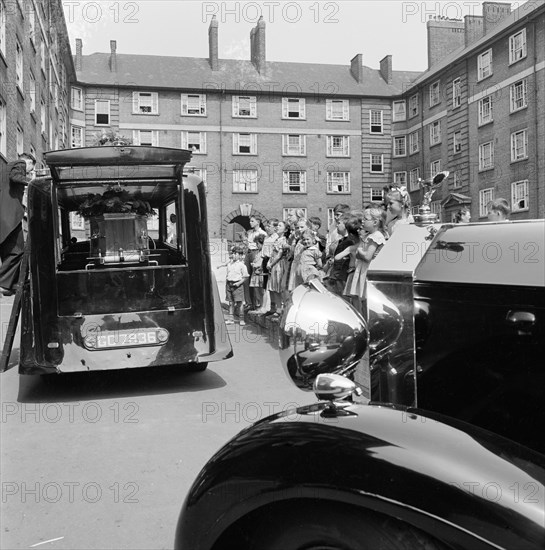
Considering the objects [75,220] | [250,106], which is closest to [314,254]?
[75,220]

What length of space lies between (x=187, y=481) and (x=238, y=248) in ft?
33.4

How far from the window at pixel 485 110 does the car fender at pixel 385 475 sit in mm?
37039

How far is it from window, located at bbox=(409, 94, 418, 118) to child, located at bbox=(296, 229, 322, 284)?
3963 centimetres

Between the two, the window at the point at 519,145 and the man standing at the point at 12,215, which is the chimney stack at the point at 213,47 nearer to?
the window at the point at 519,145

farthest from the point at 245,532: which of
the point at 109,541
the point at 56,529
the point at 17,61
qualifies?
the point at 17,61

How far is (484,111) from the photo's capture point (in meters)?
36.3

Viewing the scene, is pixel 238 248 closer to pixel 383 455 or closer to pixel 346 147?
pixel 383 455

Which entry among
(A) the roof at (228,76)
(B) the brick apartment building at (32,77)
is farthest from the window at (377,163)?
(B) the brick apartment building at (32,77)

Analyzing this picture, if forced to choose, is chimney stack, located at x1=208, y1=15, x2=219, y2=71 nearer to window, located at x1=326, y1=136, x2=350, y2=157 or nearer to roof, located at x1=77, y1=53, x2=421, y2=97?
roof, located at x1=77, y1=53, x2=421, y2=97

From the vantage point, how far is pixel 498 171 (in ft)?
113

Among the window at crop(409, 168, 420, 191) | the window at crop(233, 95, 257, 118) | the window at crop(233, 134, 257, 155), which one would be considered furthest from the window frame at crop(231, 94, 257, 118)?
the window at crop(409, 168, 420, 191)

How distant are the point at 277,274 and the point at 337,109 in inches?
1543

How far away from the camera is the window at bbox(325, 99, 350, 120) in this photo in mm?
47594

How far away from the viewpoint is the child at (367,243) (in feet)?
23.8
